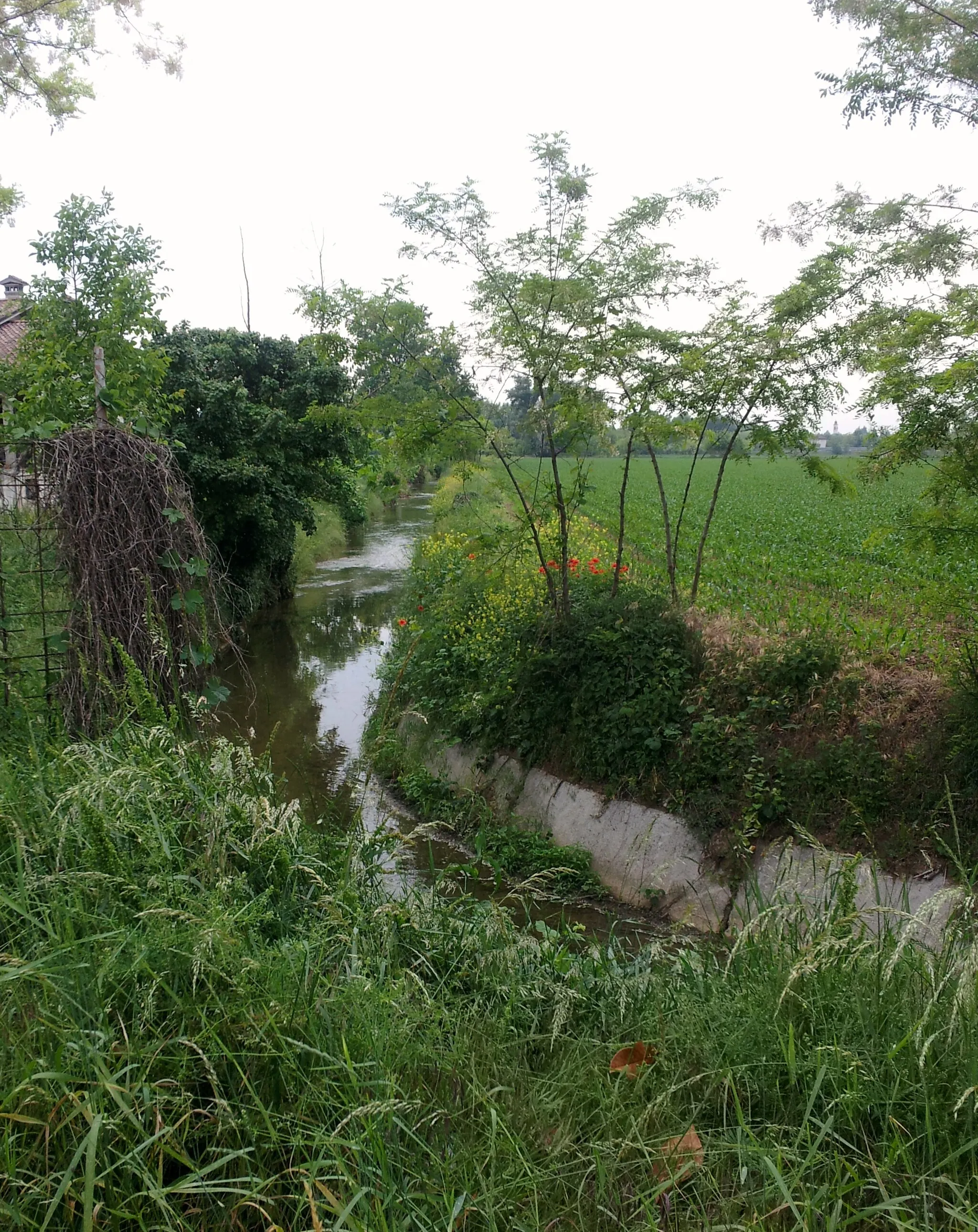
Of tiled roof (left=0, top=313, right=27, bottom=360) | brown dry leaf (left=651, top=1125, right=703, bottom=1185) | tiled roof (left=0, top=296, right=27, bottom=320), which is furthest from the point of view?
tiled roof (left=0, top=296, right=27, bottom=320)

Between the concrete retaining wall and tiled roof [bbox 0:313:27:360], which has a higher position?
tiled roof [bbox 0:313:27:360]

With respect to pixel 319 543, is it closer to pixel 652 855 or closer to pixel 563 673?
pixel 563 673

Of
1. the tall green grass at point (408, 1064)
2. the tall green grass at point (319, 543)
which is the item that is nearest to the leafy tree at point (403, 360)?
the tall green grass at point (408, 1064)

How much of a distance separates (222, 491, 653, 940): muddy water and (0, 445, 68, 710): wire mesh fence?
125 centimetres

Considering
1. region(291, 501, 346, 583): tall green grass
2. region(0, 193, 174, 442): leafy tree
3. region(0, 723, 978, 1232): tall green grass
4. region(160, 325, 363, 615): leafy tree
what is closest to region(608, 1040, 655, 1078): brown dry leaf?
region(0, 723, 978, 1232): tall green grass

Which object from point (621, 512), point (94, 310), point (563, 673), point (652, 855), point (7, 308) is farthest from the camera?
point (7, 308)

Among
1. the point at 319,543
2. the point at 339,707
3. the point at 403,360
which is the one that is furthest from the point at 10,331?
the point at 403,360

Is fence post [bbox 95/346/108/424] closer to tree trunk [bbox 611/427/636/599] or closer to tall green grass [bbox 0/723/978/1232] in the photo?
tall green grass [bbox 0/723/978/1232]

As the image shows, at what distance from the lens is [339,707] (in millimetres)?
11578

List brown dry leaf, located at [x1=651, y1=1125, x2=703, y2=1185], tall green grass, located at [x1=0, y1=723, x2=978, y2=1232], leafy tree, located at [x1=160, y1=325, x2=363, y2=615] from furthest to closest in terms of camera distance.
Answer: leafy tree, located at [x1=160, y1=325, x2=363, y2=615]
brown dry leaf, located at [x1=651, y1=1125, x2=703, y2=1185]
tall green grass, located at [x1=0, y1=723, x2=978, y2=1232]

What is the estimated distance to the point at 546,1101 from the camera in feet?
8.10

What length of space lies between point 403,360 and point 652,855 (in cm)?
518

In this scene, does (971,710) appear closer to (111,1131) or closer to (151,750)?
(151,750)

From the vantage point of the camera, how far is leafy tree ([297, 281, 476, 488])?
7.91m
